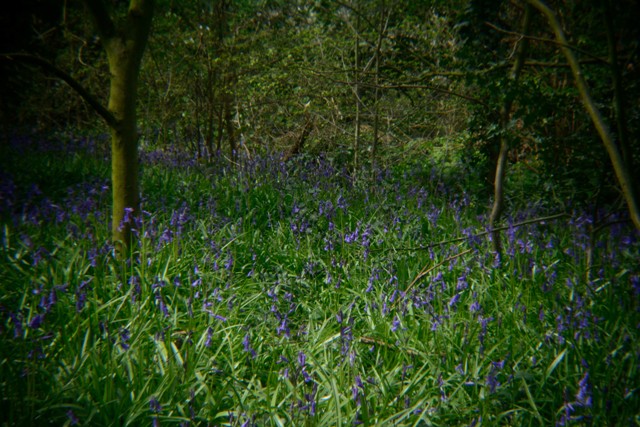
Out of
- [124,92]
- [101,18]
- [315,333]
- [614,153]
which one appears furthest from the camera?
[124,92]

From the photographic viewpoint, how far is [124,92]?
3086mm

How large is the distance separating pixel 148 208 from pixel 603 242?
14.3ft

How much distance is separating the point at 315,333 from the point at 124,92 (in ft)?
6.95

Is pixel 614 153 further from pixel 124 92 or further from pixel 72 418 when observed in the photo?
pixel 124 92

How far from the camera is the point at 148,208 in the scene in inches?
186

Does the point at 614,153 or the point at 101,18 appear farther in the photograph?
the point at 101,18

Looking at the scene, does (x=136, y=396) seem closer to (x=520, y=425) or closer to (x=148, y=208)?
(x=520, y=425)

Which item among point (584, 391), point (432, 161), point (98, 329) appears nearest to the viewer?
point (584, 391)

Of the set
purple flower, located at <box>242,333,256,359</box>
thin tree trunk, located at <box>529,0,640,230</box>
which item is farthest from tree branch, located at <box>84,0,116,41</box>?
thin tree trunk, located at <box>529,0,640,230</box>

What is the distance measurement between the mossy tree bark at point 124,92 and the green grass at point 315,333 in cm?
30

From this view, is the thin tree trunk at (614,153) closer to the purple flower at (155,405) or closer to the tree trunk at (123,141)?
the purple flower at (155,405)

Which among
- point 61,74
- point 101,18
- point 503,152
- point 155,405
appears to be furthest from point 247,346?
point 101,18

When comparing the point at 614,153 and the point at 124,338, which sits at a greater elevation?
the point at 614,153

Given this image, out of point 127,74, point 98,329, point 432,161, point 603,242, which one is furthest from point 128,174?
point 432,161
